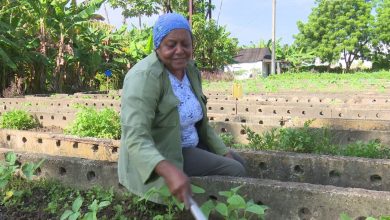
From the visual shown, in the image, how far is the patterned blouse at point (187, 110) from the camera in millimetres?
2740

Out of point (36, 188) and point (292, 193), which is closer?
point (292, 193)

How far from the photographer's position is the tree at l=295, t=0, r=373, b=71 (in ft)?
136

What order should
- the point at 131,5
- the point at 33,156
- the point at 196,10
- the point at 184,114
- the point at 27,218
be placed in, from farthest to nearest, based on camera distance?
the point at 131,5
the point at 196,10
the point at 33,156
the point at 27,218
the point at 184,114

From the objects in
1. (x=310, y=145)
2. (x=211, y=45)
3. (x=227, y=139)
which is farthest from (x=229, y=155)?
(x=211, y=45)

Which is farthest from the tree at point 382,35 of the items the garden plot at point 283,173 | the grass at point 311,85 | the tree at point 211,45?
the garden plot at point 283,173

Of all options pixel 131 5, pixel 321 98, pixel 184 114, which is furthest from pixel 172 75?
pixel 131 5

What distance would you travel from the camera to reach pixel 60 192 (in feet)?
11.4

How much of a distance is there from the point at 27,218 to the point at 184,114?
1.29 metres

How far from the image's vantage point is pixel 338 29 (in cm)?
4212

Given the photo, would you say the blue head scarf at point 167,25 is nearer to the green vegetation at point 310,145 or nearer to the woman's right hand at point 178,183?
the woman's right hand at point 178,183

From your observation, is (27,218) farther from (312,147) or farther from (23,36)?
(23,36)

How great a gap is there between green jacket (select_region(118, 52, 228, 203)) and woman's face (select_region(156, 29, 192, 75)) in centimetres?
6

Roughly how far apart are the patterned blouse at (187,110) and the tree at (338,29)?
132 feet

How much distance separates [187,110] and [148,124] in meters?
0.54
